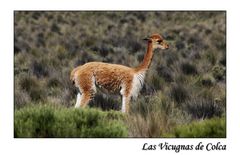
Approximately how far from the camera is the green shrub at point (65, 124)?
946 cm

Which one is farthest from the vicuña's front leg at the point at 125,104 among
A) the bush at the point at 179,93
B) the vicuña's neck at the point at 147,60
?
the bush at the point at 179,93

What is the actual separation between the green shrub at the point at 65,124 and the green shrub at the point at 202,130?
769 millimetres

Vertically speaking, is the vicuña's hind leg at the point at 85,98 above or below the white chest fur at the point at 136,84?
below

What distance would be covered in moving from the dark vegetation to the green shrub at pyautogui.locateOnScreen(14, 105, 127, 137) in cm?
2

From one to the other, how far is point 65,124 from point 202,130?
191cm

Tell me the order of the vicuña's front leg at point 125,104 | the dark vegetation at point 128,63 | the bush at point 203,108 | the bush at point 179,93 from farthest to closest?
the bush at point 179,93, the bush at point 203,108, the vicuña's front leg at point 125,104, the dark vegetation at point 128,63

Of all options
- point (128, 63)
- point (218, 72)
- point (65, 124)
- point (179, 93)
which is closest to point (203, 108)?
point (179, 93)

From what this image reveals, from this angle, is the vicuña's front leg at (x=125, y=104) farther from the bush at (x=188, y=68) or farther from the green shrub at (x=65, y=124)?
the bush at (x=188, y=68)

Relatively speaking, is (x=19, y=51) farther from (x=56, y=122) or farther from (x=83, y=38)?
(x=56, y=122)

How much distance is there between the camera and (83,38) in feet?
81.0

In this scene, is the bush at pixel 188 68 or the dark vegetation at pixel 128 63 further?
the bush at pixel 188 68

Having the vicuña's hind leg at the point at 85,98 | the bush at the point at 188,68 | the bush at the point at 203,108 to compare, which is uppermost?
the bush at the point at 188,68

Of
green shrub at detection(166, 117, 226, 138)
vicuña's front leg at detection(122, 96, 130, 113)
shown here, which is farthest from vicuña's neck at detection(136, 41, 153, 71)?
green shrub at detection(166, 117, 226, 138)
